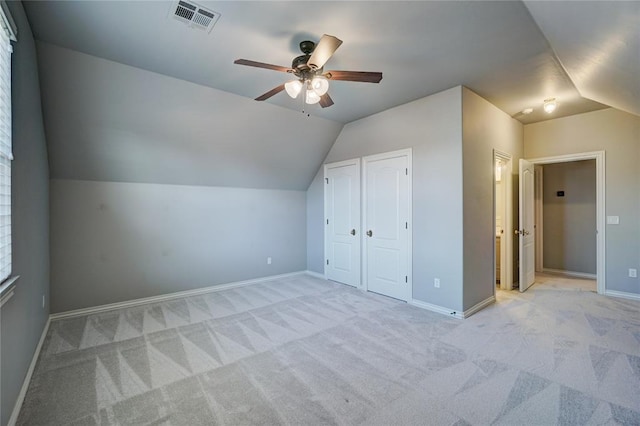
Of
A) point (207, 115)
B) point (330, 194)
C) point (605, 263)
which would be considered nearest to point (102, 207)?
point (207, 115)

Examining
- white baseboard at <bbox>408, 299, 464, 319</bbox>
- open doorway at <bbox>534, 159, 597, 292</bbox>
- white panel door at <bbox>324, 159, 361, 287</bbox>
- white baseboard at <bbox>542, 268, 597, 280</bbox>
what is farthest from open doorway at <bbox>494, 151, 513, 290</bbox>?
white panel door at <bbox>324, 159, 361, 287</bbox>

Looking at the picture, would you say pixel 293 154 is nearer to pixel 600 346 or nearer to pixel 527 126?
pixel 527 126

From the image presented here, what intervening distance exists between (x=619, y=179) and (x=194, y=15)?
596 centimetres

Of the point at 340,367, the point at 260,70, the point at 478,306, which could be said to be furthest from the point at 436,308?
the point at 260,70

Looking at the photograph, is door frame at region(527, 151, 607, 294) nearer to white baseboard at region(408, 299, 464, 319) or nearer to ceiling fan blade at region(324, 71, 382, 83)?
white baseboard at region(408, 299, 464, 319)

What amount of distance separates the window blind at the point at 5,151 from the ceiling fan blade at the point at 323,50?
192cm

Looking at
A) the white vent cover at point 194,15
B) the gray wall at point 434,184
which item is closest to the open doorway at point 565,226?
the gray wall at point 434,184

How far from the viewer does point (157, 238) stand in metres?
4.25

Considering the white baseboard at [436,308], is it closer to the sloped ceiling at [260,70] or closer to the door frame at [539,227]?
the sloped ceiling at [260,70]

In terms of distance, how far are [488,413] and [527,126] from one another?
5.04 m

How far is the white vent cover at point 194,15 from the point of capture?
2.11 meters

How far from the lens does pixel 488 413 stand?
1860 mm

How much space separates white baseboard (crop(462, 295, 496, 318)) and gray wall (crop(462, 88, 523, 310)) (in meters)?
0.05

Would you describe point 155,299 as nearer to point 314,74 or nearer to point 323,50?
point 314,74
